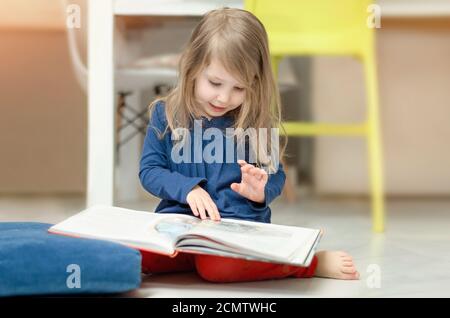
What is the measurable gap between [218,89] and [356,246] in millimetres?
489

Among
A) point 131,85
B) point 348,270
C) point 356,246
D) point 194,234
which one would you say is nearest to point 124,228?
point 194,234

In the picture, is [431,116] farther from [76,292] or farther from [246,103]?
[76,292]

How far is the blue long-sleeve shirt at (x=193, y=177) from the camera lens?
1.18 metres

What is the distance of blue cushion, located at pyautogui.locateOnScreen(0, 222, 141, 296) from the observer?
36.2 inches

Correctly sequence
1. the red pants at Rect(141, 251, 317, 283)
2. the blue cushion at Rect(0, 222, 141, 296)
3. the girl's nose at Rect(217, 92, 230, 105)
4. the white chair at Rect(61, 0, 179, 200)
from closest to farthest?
the blue cushion at Rect(0, 222, 141, 296) → the red pants at Rect(141, 251, 317, 283) → the girl's nose at Rect(217, 92, 230, 105) → the white chair at Rect(61, 0, 179, 200)

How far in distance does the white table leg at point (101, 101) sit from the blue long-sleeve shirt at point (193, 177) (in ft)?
1.22

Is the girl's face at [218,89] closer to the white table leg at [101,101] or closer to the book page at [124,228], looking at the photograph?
the book page at [124,228]

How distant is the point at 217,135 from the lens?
1224mm

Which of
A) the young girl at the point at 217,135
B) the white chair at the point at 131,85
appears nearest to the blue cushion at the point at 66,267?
the young girl at the point at 217,135

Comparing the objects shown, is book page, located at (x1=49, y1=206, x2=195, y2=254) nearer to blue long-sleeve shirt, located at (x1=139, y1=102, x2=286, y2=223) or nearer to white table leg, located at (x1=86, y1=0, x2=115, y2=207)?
blue long-sleeve shirt, located at (x1=139, y1=102, x2=286, y2=223)

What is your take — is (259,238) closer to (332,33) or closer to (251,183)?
(251,183)

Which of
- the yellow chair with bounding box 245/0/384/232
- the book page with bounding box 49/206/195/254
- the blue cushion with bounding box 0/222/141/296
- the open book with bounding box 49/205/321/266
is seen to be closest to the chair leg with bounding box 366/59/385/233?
the yellow chair with bounding box 245/0/384/232

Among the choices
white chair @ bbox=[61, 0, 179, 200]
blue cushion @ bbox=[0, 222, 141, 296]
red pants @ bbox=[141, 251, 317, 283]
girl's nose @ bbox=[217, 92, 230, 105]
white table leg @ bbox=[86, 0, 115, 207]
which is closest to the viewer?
blue cushion @ bbox=[0, 222, 141, 296]

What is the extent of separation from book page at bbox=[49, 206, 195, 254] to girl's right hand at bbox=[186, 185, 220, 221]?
22 millimetres
